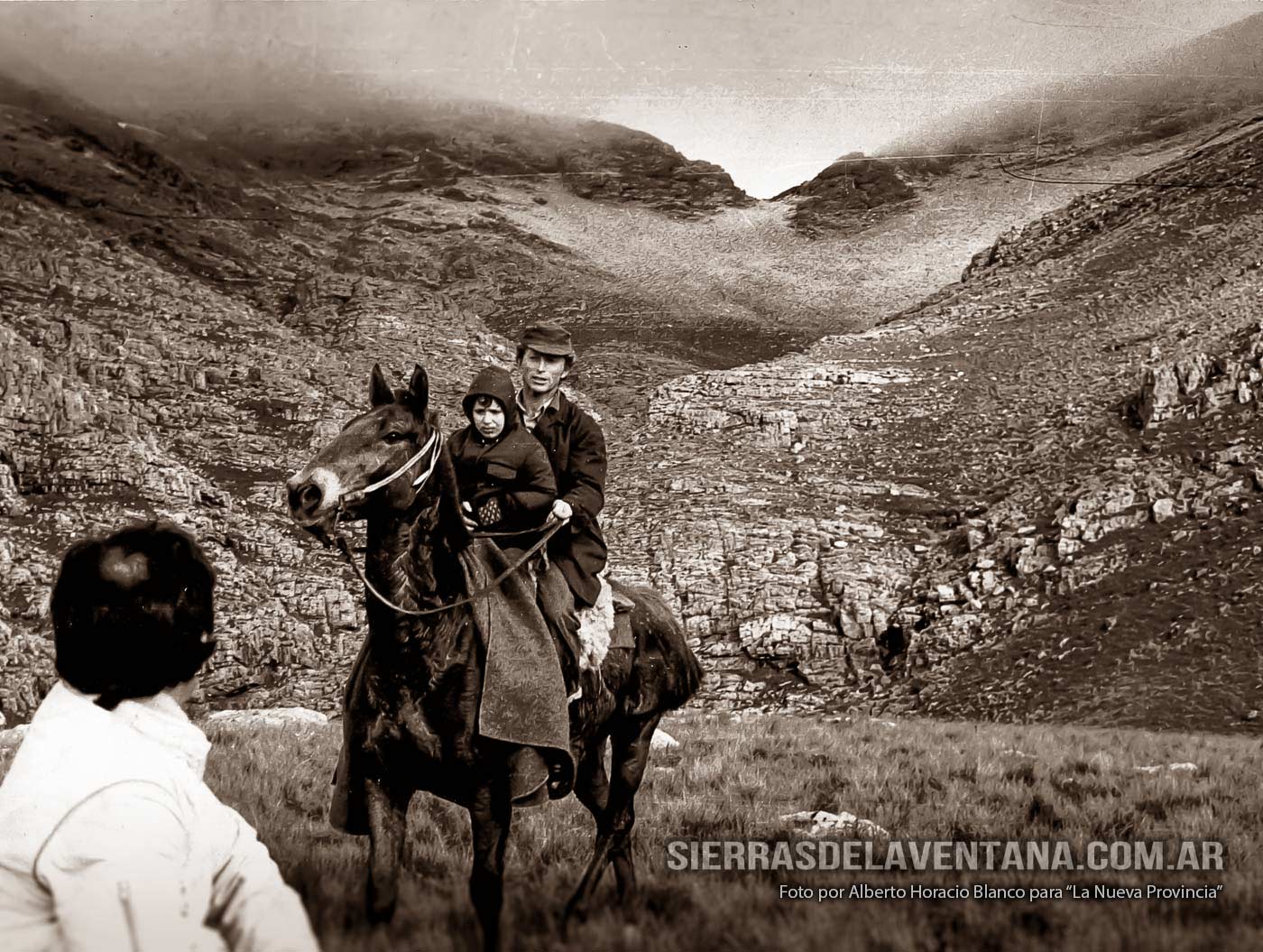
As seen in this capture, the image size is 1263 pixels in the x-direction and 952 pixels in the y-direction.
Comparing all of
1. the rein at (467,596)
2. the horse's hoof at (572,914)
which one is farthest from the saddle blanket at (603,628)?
the horse's hoof at (572,914)

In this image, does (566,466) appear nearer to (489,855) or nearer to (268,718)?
(489,855)

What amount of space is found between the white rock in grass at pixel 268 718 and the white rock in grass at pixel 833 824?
5.18 meters

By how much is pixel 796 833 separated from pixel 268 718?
630cm

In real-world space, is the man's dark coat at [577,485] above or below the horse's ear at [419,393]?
below

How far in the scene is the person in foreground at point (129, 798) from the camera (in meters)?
1.89

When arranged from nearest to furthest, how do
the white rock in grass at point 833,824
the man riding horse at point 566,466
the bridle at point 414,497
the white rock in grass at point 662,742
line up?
1. the bridle at point 414,497
2. the man riding horse at point 566,466
3. the white rock in grass at point 833,824
4. the white rock in grass at point 662,742

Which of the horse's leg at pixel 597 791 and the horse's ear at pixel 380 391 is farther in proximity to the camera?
the horse's leg at pixel 597 791

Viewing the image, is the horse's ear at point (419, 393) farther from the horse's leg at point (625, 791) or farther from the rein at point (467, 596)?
the horse's leg at point (625, 791)

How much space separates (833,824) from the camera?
18.5 feet

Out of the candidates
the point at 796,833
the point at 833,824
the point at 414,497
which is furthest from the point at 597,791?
the point at 414,497

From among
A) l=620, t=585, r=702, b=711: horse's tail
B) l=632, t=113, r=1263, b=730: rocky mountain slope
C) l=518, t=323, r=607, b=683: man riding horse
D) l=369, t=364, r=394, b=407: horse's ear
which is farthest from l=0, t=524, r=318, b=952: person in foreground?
l=632, t=113, r=1263, b=730: rocky mountain slope

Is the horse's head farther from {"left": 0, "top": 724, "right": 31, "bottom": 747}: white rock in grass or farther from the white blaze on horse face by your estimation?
{"left": 0, "top": 724, "right": 31, "bottom": 747}: white rock in grass

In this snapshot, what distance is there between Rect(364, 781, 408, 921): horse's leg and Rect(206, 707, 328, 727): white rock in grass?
18.5 ft

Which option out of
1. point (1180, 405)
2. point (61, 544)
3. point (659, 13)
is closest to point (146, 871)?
point (659, 13)
